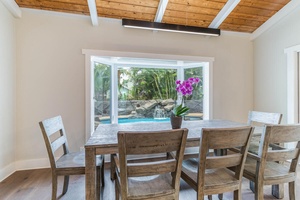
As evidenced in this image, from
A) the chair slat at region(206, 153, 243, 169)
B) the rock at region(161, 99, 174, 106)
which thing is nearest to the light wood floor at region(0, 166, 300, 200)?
the chair slat at region(206, 153, 243, 169)

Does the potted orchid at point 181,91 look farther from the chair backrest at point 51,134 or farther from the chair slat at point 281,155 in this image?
the chair backrest at point 51,134

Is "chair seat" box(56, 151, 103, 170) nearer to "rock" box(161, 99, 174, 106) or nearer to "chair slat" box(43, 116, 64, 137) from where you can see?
"chair slat" box(43, 116, 64, 137)

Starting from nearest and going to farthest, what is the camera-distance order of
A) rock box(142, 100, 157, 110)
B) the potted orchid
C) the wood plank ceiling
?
1. the potted orchid
2. the wood plank ceiling
3. rock box(142, 100, 157, 110)

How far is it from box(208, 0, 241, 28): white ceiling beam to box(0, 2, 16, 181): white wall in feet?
10.7

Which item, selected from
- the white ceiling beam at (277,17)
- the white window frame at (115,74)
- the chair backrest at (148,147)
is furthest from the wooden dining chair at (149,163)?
the white ceiling beam at (277,17)

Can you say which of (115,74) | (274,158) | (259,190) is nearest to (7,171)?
(115,74)

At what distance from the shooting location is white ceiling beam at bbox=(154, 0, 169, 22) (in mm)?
2629

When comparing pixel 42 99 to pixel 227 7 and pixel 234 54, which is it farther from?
pixel 234 54

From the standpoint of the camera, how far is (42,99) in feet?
9.02

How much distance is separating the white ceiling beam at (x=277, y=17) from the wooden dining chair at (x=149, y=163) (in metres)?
3.23

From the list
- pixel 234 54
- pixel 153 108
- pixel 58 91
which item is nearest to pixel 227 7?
pixel 234 54

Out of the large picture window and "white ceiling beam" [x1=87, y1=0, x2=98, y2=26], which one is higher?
"white ceiling beam" [x1=87, y1=0, x2=98, y2=26]

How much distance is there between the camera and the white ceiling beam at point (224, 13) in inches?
106

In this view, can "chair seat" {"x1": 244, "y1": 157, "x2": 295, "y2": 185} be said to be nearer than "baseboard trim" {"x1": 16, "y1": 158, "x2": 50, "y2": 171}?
Yes
